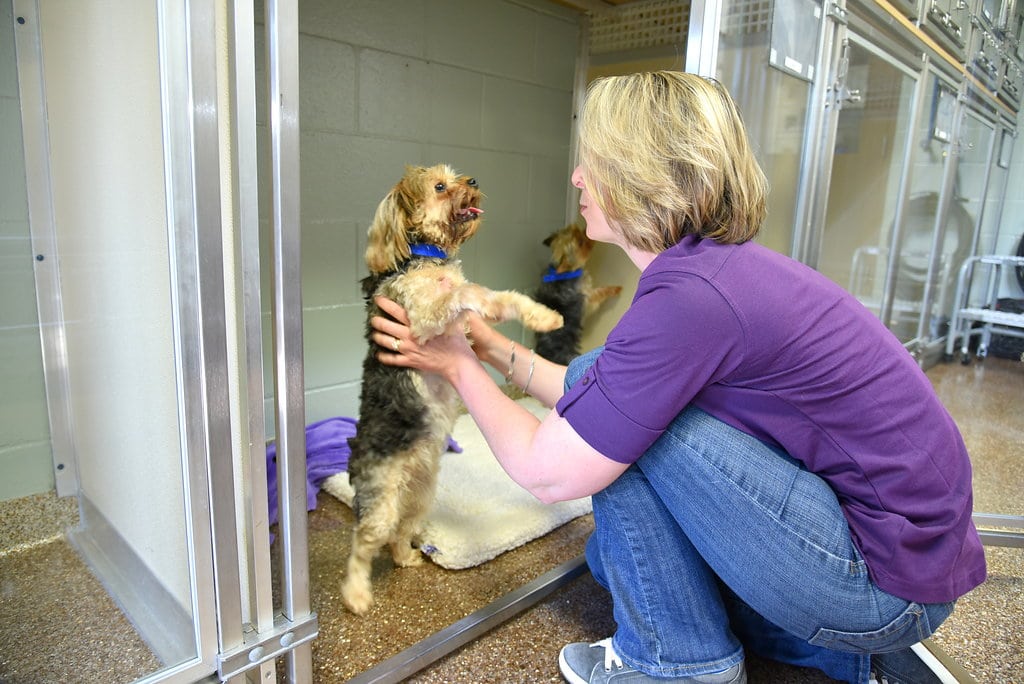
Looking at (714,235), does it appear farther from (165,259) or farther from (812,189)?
(812,189)

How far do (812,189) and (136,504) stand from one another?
2.06m

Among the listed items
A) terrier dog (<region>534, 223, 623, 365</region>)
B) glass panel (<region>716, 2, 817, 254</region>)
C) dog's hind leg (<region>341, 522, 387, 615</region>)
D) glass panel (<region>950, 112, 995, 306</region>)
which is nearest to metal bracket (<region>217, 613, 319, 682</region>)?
dog's hind leg (<region>341, 522, 387, 615</region>)

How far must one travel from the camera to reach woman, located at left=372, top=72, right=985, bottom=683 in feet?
2.85

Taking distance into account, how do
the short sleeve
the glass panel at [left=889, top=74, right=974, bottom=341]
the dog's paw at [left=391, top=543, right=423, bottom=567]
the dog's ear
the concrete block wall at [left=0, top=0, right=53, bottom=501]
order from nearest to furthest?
the short sleeve → the concrete block wall at [left=0, top=0, right=53, bottom=501] → the dog's ear → the dog's paw at [left=391, top=543, right=423, bottom=567] → the glass panel at [left=889, top=74, right=974, bottom=341]

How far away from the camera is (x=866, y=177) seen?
2.69 m

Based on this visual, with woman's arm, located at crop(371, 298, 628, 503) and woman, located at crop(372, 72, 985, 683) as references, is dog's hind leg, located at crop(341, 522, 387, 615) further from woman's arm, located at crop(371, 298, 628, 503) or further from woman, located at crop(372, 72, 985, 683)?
woman, located at crop(372, 72, 985, 683)

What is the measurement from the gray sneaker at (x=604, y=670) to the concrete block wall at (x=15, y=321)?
1041 mm

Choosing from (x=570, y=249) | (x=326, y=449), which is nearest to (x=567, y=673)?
(x=326, y=449)

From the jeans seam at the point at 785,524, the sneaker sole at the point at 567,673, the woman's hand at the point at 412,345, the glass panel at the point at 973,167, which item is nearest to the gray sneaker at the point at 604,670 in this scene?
the sneaker sole at the point at 567,673

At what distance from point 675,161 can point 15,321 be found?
3.70 ft

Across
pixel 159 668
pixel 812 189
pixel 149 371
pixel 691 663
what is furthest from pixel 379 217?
pixel 812 189

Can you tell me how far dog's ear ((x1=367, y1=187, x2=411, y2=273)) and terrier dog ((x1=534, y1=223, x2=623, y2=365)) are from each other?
4.24 ft

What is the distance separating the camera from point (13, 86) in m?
1.09

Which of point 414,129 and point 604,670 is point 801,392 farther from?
point 414,129
